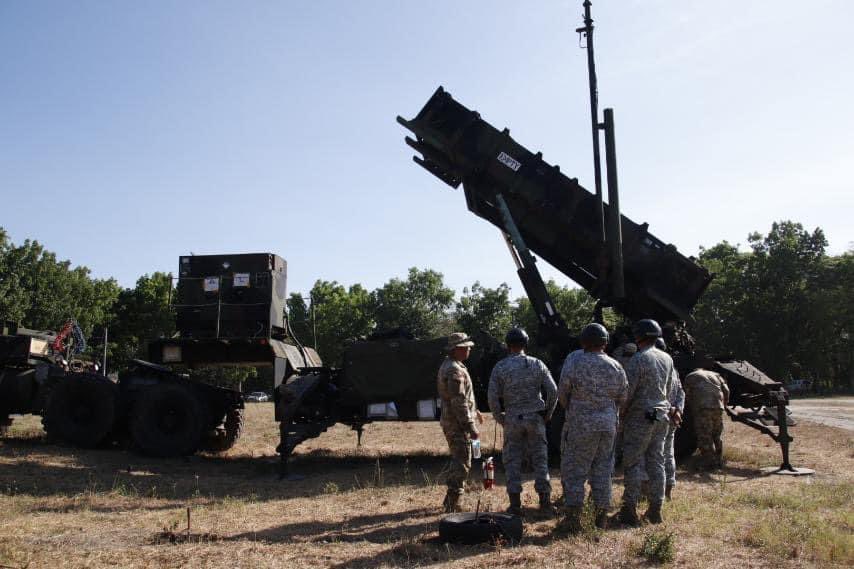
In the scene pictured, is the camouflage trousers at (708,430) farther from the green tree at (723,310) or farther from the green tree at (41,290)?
the green tree at (723,310)

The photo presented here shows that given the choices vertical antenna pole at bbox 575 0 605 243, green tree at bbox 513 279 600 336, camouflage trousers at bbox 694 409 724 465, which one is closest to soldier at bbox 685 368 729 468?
camouflage trousers at bbox 694 409 724 465

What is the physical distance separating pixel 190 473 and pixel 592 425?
6.70 m

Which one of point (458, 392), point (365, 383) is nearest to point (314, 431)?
point (365, 383)

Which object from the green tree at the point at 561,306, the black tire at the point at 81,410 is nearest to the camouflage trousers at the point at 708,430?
the black tire at the point at 81,410

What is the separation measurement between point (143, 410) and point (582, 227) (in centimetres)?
772

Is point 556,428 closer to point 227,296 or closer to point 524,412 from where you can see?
point 524,412

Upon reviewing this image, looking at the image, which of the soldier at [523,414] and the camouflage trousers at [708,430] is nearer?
the soldier at [523,414]

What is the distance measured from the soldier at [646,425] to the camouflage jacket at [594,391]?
1.31ft

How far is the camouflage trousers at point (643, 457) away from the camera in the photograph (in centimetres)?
651

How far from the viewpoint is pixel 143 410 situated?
11.4 metres

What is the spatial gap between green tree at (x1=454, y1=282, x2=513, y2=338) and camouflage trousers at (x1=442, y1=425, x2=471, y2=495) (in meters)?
43.9

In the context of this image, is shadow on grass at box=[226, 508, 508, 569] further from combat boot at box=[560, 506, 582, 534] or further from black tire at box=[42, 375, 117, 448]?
black tire at box=[42, 375, 117, 448]

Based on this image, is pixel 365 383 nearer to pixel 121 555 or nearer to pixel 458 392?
pixel 458 392

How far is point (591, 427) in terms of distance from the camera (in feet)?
20.2
